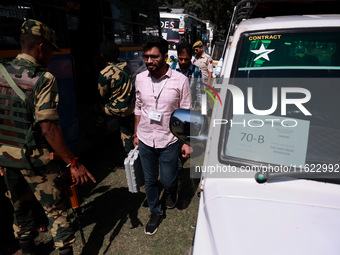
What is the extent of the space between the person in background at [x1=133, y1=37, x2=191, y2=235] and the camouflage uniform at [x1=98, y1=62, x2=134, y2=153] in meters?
1.06

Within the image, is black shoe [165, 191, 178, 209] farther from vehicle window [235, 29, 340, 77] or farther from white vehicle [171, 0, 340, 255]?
vehicle window [235, 29, 340, 77]

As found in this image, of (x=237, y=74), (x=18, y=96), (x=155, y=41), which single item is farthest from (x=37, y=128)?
(x=237, y=74)

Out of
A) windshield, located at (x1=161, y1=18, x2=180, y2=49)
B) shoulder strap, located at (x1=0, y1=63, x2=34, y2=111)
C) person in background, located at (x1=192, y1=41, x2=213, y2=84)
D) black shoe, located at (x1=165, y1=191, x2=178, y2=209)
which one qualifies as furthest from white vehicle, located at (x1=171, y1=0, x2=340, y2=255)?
windshield, located at (x1=161, y1=18, x2=180, y2=49)

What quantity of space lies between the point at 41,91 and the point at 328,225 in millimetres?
2063

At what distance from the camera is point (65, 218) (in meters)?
2.44

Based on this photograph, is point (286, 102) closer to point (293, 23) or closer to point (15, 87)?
point (293, 23)

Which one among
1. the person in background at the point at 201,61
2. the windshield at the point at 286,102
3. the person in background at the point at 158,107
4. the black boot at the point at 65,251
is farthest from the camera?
the person in background at the point at 201,61

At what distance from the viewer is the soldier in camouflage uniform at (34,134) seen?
6.67ft

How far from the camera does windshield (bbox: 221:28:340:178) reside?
5.05 feet

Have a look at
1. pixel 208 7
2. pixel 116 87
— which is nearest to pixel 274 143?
pixel 116 87

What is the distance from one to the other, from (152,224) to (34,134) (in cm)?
179

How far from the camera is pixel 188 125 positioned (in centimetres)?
170

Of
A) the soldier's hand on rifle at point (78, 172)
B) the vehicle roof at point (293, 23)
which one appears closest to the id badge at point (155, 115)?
the soldier's hand on rifle at point (78, 172)

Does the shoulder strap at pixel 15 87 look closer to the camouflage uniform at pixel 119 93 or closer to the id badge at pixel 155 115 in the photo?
the id badge at pixel 155 115
